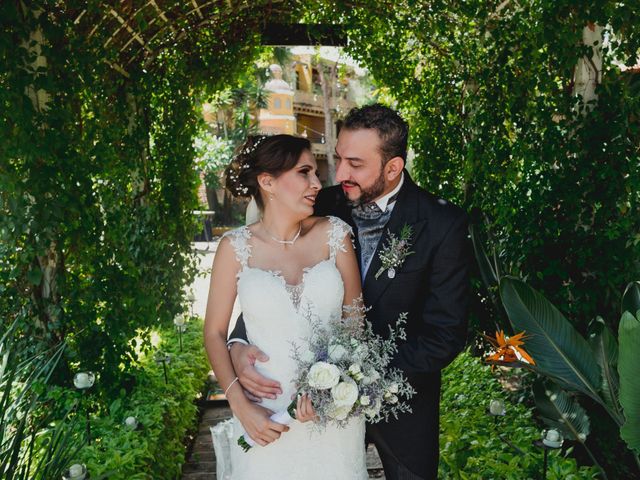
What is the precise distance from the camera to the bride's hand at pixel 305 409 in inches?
82.7

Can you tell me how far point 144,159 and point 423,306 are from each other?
3.37m

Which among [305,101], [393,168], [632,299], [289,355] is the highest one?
[305,101]

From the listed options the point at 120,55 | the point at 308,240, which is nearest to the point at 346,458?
the point at 308,240

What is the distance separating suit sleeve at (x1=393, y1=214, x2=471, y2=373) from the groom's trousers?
199 mm

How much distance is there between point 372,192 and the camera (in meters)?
2.61

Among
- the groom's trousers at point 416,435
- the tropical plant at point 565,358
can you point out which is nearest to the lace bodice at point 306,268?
Result: the groom's trousers at point 416,435

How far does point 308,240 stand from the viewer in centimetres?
270

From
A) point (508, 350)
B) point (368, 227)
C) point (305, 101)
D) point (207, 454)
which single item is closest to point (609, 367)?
point (508, 350)

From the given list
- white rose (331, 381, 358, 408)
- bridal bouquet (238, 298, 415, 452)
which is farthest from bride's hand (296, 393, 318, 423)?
white rose (331, 381, 358, 408)

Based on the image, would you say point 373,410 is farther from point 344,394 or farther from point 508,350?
point 508,350

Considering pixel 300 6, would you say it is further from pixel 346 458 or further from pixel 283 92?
pixel 283 92

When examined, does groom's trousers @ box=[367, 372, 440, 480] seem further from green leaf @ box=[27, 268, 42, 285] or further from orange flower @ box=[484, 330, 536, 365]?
green leaf @ box=[27, 268, 42, 285]

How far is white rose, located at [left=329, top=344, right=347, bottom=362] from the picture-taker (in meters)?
2.08

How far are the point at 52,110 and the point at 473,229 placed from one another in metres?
2.70
